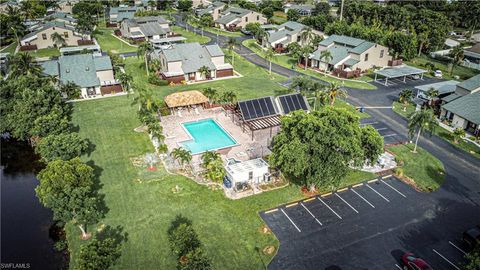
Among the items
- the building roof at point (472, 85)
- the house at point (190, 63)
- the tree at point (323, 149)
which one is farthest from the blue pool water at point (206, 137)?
the building roof at point (472, 85)

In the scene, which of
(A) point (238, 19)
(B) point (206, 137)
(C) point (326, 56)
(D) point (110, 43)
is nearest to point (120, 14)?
(D) point (110, 43)

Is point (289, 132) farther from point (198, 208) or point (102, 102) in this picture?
point (102, 102)

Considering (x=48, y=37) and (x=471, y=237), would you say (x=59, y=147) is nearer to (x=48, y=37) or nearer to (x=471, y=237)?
(x=471, y=237)

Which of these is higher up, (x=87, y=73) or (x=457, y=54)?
(x=457, y=54)

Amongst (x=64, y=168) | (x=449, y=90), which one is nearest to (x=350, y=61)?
(x=449, y=90)

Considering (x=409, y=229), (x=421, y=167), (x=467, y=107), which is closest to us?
(x=409, y=229)

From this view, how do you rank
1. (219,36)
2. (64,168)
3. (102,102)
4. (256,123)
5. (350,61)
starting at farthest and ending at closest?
1. (219,36)
2. (350,61)
3. (102,102)
4. (256,123)
5. (64,168)

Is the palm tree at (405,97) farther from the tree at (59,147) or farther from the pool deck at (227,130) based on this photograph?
the tree at (59,147)

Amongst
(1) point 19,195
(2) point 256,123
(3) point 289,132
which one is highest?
(3) point 289,132
